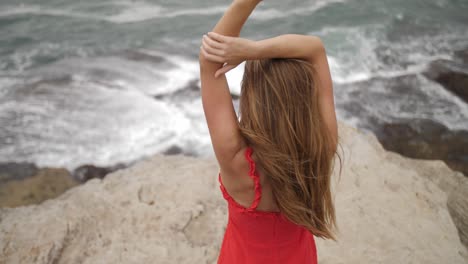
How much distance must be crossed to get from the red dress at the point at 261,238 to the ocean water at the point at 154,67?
4.20 metres

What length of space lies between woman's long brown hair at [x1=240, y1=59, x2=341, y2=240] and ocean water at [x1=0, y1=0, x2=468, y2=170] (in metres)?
4.47

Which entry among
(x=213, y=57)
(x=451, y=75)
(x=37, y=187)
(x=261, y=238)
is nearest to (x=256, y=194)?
(x=261, y=238)

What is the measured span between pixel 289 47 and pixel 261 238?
32.1 inches

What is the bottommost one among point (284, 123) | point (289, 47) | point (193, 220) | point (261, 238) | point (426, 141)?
point (426, 141)

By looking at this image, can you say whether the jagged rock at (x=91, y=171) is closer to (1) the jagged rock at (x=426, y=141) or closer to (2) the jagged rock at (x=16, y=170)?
(2) the jagged rock at (x=16, y=170)

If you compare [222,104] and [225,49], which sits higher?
[225,49]

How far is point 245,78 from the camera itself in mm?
1521

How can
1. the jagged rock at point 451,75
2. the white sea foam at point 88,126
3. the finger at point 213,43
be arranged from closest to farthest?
the finger at point 213,43 < the white sea foam at point 88,126 < the jagged rock at point 451,75

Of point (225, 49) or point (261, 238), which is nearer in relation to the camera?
point (225, 49)

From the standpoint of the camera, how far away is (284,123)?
148 centimetres

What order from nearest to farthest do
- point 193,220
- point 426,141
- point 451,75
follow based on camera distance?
1. point 193,220
2. point 426,141
3. point 451,75

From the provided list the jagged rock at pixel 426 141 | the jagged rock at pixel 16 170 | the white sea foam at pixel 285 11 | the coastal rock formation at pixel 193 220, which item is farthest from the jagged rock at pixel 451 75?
the jagged rock at pixel 16 170

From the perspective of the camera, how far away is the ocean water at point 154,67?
20.8ft

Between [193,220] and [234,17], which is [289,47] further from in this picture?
[193,220]
